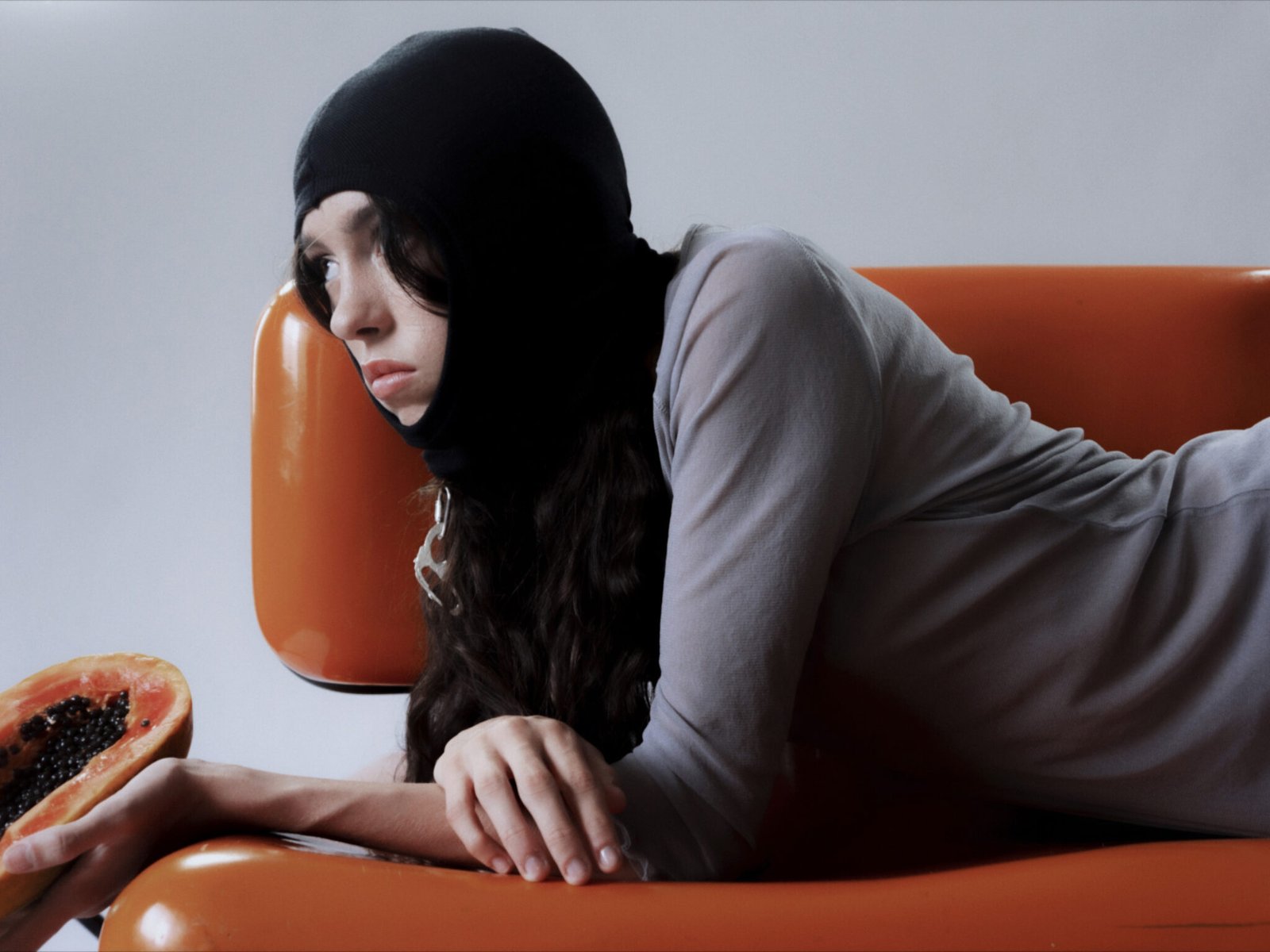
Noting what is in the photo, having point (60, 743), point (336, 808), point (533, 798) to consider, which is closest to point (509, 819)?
point (533, 798)

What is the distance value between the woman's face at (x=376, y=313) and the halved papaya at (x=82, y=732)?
354mm

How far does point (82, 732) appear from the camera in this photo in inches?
41.4

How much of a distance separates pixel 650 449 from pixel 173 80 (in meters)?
1.36

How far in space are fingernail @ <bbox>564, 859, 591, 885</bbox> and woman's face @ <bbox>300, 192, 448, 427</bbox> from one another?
0.44m

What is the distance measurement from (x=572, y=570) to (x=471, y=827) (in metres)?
0.30

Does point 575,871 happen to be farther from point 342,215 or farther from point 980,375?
point 980,375

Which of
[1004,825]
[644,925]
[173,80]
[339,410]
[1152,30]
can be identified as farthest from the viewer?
[173,80]

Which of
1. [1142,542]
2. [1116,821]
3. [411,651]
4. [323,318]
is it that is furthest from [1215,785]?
[323,318]

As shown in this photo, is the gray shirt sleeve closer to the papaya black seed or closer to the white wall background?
the papaya black seed

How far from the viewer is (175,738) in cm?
96

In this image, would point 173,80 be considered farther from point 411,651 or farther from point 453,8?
point 411,651

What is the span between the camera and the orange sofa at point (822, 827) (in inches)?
23.7

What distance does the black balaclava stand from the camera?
91 cm

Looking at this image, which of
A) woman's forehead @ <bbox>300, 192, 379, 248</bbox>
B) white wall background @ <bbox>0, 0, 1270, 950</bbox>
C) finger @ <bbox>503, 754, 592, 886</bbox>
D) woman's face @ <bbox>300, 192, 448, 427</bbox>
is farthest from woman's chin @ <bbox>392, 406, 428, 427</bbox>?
white wall background @ <bbox>0, 0, 1270, 950</bbox>
